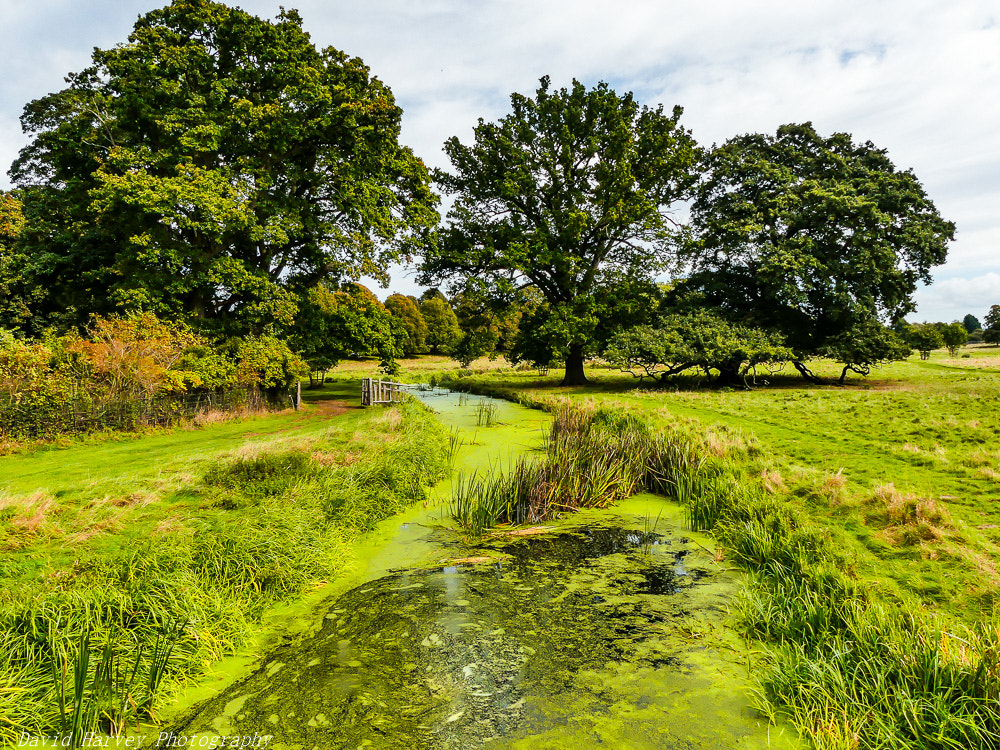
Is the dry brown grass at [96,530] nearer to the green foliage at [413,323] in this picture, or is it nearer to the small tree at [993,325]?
the green foliage at [413,323]

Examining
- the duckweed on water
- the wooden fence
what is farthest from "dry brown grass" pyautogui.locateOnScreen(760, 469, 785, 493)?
the wooden fence

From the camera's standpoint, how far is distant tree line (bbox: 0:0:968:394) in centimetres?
1700

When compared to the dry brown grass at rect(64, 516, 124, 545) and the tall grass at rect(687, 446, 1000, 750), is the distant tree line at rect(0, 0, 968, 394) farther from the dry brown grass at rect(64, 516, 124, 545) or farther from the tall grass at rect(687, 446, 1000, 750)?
the tall grass at rect(687, 446, 1000, 750)

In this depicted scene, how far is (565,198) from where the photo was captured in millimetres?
24250

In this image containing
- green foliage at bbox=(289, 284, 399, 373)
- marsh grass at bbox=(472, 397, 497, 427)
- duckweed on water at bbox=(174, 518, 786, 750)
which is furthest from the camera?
green foliage at bbox=(289, 284, 399, 373)

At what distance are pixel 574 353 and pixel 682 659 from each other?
22500mm

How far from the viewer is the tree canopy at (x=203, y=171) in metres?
16.4

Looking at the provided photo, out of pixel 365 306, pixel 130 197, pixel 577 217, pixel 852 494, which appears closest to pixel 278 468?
pixel 852 494

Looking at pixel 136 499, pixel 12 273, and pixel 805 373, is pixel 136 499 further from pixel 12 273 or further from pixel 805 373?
pixel 805 373

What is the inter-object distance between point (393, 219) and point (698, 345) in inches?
587

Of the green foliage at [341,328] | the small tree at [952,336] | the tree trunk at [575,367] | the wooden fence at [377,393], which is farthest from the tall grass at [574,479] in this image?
the small tree at [952,336]

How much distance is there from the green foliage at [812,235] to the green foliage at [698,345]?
75.8 inches

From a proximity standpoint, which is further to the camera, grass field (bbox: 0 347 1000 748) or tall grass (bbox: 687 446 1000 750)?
grass field (bbox: 0 347 1000 748)

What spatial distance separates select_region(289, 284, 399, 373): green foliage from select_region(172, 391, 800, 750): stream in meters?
15.4
